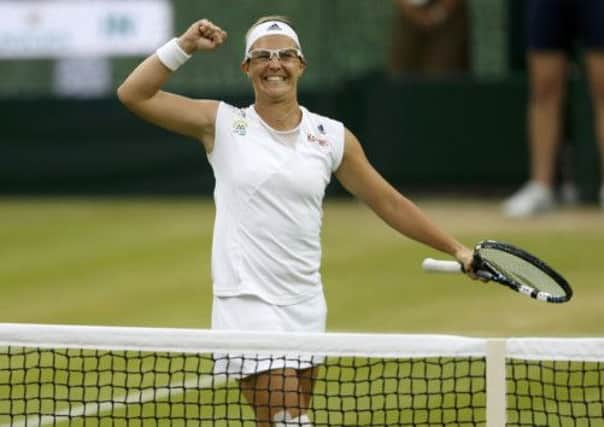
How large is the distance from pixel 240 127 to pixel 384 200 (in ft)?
2.11

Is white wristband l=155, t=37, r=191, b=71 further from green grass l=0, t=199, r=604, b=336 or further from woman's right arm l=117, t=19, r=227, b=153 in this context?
green grass l=0, t=199, r=604, b=336

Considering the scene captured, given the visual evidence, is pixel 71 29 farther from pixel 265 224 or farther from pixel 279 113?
pixel 265 224

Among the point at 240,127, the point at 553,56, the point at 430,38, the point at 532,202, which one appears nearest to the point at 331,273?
the point at 532,202

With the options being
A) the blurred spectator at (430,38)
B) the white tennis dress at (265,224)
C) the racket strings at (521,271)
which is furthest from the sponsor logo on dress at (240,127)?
the blurred spectator at (430,38)

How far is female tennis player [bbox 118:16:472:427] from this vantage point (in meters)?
6.37

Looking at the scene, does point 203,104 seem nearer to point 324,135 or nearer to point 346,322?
point 324,135

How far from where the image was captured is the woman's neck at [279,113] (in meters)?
6.45

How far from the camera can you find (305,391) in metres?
6.46

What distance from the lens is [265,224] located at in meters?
6.38

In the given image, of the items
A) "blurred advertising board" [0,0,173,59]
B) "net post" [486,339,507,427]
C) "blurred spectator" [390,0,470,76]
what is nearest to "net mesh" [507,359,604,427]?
"net post" [486,339,507,427]

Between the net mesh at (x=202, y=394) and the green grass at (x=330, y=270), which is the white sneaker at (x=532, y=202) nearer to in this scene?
the green grass at (x=330, y=270)

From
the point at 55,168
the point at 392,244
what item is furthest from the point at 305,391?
the point at 55,168

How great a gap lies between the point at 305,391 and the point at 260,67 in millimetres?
1191

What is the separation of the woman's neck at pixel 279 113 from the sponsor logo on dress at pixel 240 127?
0.24ft
